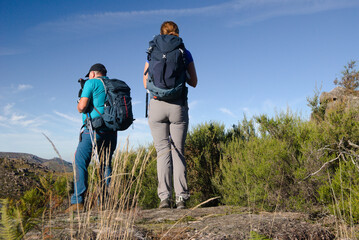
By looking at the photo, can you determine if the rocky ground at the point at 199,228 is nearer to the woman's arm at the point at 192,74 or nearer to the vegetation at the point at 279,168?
the vegetation at the point at 279,168

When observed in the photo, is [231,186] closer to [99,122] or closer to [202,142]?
[202,142]

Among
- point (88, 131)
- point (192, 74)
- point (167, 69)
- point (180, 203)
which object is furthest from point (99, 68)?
point (180, 203)

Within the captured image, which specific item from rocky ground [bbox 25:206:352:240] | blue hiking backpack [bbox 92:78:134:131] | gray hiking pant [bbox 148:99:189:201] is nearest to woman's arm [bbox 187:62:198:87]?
gray hiking pant [bbox 148:99:189:201]

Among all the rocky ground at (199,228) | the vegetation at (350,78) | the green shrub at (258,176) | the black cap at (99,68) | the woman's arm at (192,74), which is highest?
the vegetation at (350,78)

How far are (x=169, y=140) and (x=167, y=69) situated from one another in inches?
41.0

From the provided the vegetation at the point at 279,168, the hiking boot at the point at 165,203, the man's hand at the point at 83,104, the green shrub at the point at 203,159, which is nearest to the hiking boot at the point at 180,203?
the hiking boot at the point at 165,203

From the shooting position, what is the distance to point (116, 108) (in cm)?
448

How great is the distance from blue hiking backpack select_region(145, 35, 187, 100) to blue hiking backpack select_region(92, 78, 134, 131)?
18.4 inches

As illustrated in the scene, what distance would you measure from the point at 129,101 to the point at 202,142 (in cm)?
264

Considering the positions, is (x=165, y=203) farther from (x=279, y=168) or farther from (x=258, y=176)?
(x=279, y=168)

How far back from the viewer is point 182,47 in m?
4.45

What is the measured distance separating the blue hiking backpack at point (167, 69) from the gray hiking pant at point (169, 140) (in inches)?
7.4

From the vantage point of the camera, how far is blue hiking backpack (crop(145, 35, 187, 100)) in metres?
4.24

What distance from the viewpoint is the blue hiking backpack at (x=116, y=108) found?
14.5 feet
